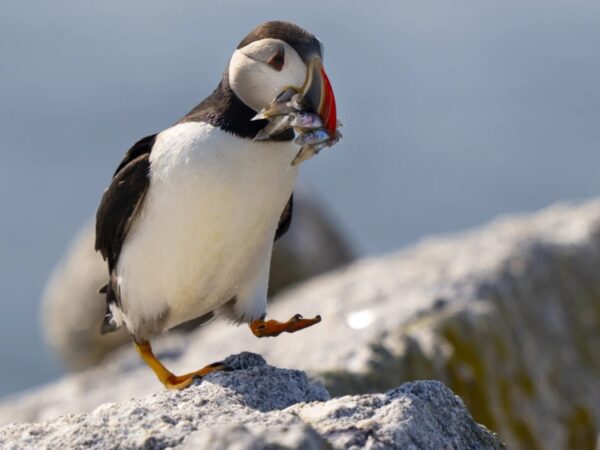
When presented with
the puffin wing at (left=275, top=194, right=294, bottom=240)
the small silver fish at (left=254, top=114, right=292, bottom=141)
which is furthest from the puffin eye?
the puffin wing at (left=275, top=194, right=294, bottom=240)

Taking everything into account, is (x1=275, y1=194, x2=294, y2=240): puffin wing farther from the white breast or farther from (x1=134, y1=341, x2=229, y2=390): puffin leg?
(x1=134, y1=341, x2=229, y2=390): puffin leg

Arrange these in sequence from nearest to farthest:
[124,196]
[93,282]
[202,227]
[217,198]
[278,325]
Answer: [217,198] < [202,227] < [278,325] < [124,196] < [93,282]

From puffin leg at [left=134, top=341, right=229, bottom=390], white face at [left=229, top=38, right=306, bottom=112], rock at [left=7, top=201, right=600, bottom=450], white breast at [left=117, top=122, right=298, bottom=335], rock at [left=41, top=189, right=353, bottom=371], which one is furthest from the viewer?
rock at [left=41, top=189, right=353, bottom=371]

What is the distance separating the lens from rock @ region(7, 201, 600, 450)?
29.5 ft

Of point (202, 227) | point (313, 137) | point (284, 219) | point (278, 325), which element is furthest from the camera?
point (284, 219)

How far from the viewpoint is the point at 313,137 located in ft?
20.0

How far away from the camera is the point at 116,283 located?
730cm

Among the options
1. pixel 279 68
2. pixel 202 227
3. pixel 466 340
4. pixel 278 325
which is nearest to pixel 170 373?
pixel 278 325

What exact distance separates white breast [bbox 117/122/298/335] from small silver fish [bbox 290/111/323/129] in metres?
0.40

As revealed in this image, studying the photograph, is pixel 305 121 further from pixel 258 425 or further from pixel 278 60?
pixel 258 425

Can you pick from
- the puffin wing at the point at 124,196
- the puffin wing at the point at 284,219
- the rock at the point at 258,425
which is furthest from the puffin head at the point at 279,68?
the rock at the point at 258,425

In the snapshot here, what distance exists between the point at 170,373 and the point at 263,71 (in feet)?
5.29

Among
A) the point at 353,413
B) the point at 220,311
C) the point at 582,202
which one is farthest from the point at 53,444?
the point at 582,202

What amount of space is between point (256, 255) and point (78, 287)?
10926mm
